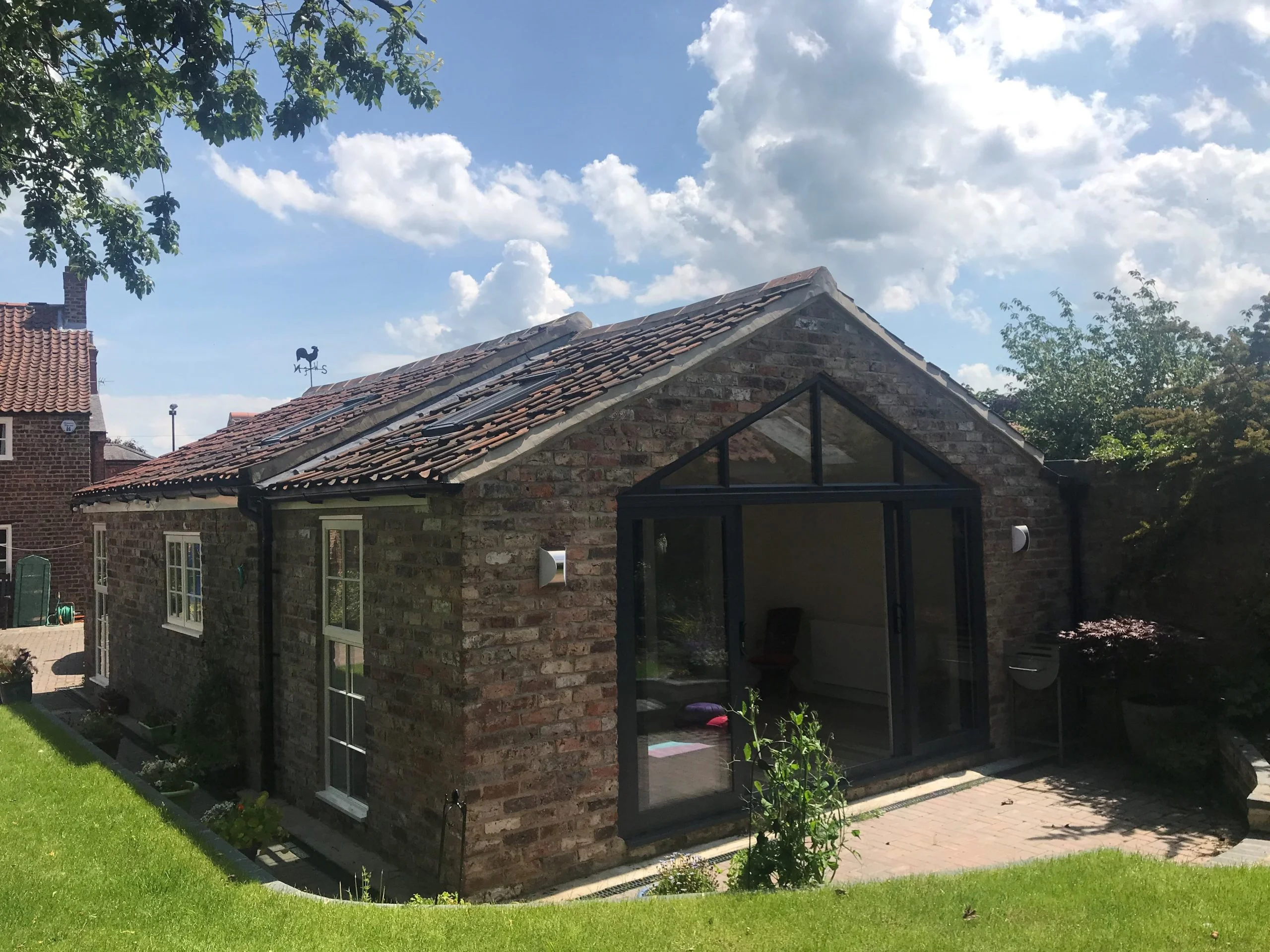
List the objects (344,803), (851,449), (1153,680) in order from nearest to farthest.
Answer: (344,803), (851,449), (1153,680)

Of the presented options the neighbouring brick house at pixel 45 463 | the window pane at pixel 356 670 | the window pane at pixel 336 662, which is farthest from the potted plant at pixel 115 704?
the neighbouring brick house at pixel 45 463

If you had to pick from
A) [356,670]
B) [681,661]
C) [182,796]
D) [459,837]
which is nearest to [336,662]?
[356,670]

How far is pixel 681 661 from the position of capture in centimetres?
732

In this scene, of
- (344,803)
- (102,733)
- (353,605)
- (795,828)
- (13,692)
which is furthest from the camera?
(13,692)

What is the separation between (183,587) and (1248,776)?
11.1 metres

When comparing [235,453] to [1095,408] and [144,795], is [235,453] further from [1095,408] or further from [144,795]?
[1095,408]

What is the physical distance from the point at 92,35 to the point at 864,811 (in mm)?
9199

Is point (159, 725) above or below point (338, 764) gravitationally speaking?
below

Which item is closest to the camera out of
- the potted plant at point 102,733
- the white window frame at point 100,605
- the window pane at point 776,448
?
the window pane at point 776,448

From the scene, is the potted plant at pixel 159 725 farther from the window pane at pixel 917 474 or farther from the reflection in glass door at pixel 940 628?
the window pane at pixel 917 474

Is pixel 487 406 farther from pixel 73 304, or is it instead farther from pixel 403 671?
pixel 73 304

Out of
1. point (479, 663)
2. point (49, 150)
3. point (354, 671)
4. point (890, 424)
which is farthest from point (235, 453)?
point (890, 424)

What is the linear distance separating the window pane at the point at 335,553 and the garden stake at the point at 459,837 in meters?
2.51

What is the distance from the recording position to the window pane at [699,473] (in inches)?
291
